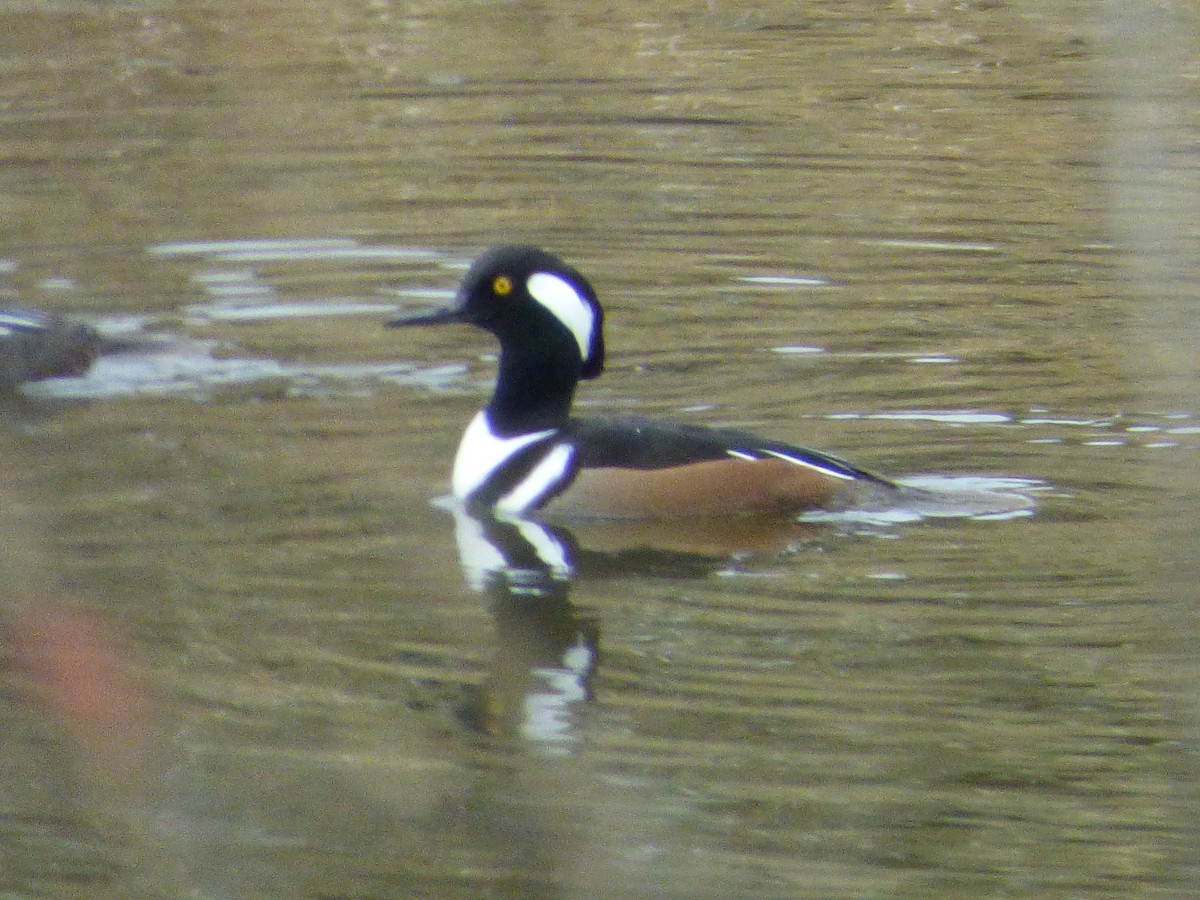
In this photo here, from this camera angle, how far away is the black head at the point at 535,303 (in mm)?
7883

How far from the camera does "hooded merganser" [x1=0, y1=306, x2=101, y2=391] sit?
32.2 ft

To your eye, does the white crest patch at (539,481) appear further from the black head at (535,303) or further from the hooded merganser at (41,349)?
the hooded merganser at (41,349)

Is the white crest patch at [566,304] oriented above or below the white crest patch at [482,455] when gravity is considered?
above

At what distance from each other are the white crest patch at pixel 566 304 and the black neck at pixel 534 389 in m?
0.12

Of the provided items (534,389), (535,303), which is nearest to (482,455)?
(534,389)

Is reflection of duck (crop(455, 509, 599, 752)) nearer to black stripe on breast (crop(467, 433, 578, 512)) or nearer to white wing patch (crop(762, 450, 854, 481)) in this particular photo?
black stripe on breast (crop(467, 433, 578, 512))

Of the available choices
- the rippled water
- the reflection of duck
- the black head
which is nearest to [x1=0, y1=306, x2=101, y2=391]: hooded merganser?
the rippled water

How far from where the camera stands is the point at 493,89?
55.6 ft

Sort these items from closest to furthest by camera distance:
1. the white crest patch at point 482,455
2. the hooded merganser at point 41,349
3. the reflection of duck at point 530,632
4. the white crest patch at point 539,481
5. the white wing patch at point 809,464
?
the reflection of duck at point 530,632 → the white wing patch at point 809,464 → the white crest patch at point 539,481 → the white crest patch at point 482,455 → the hooded merganser at point 41,349

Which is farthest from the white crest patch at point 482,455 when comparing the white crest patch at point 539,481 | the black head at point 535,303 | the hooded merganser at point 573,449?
the black head at point 535,303

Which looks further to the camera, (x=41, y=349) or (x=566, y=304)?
(x=41, y=349)

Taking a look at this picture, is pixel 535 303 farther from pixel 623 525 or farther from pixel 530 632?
pixel 530 632

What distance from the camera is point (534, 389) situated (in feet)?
26.3

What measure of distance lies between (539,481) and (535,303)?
71cm
